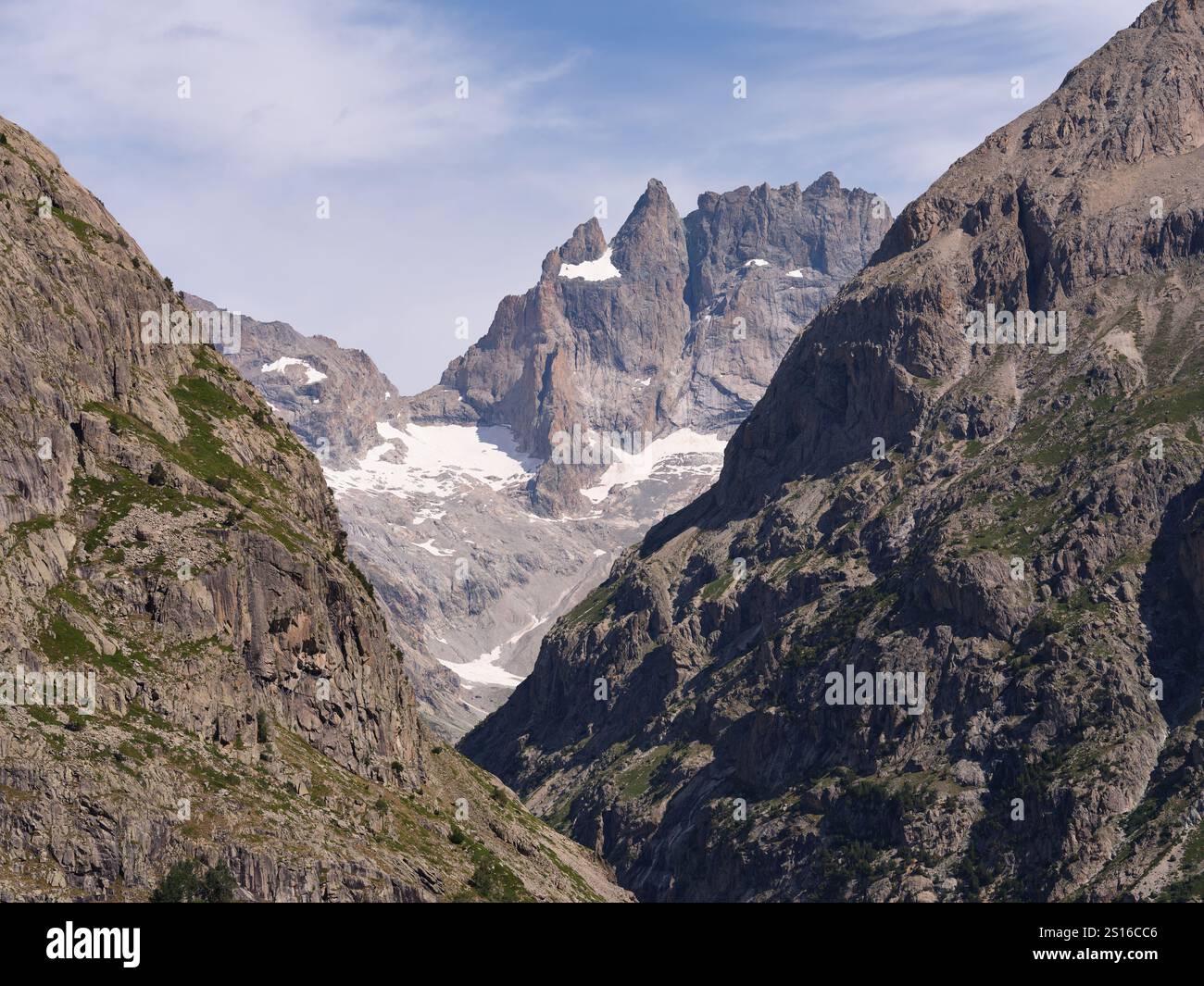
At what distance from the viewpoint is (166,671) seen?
19725cm

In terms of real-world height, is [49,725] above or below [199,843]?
above

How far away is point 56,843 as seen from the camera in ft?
550
